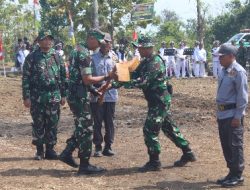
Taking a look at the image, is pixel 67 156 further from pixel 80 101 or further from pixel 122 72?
pixel 122 72

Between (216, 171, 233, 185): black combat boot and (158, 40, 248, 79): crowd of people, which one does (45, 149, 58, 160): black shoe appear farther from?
(158, 40, 248, 79): crowd of people

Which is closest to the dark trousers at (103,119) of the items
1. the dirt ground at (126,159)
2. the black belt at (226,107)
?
the dirt ground at (126,159)

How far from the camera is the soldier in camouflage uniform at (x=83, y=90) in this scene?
24.5ft

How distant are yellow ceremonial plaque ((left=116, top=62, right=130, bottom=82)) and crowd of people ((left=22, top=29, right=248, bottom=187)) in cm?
6

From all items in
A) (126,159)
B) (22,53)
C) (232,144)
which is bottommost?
(126,159)

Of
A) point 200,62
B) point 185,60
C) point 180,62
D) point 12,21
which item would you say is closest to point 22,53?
point 180,62

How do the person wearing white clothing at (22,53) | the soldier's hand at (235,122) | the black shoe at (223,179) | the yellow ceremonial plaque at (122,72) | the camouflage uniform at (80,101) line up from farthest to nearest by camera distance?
the person wearing white clothing at (22,53)
the camouflage uniform at (80,101)
the yellow ceremonial plaque at (122,72)
the black shoe at (223,179)
the soldier's hand at (235,122)

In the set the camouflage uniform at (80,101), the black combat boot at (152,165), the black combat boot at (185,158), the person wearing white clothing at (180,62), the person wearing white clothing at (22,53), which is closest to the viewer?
the camouflage uniform at (80,101)

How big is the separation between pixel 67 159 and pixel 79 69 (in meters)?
1.38

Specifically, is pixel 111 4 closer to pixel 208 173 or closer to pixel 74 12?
pixel 74 12

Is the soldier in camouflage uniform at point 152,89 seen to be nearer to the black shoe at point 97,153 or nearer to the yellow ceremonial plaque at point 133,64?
the yellow ceremonial plaque at point 133,64

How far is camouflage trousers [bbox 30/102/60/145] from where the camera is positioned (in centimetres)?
857

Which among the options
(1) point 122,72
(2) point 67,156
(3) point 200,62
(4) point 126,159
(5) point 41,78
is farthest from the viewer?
(3) point 200,62

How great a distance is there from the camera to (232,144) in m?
6.85
